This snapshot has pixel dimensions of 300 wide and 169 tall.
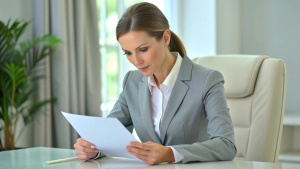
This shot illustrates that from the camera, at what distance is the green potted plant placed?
290cm

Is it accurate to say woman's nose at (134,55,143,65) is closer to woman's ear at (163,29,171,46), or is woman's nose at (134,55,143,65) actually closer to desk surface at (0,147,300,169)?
woman's ear at (163,29,171,46)

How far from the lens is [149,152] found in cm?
136

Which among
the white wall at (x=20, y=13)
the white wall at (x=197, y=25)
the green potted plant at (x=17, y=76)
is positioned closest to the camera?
the green potted plant at (x=17, y=76)

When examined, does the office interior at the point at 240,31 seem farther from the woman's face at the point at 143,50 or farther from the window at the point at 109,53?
the woman's face at the point at 143,50

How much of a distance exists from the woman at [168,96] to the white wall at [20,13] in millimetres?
1759

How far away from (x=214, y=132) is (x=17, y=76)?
5.85ft

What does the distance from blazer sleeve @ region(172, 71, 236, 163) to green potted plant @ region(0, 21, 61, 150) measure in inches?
64.2

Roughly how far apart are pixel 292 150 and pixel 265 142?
227 centimetres

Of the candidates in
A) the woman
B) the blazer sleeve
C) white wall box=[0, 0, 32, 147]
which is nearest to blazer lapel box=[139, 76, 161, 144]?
the woman

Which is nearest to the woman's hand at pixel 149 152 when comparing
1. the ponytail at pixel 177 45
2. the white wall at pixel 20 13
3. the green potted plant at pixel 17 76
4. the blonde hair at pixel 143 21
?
the blonde hair at pixel 143 21

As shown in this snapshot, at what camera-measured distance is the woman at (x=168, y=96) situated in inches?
59.9

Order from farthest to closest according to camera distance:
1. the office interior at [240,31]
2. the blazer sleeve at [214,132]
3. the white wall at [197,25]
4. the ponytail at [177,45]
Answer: the white wall at [197,25]
the office interior at [240,31]
the ponytail at [177,45]
the blazer sleeve at [214,132]

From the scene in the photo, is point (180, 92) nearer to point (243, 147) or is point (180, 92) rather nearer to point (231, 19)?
point (243, 147)

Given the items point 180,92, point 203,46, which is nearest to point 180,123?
point 180,92
